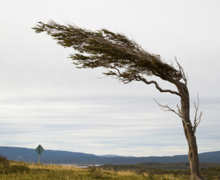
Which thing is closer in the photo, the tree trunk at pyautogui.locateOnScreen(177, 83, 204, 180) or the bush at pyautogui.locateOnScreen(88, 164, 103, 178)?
the tree trunk at pyautogui.locateOnScreen(177, 83, 204, 180)

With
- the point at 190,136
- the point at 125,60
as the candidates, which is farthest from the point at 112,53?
the point at 190,136

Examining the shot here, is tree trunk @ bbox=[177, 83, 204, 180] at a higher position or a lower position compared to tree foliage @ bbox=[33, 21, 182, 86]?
lower

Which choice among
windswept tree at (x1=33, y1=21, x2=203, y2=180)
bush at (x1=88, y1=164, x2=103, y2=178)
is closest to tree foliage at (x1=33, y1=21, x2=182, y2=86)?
windswept tree at (x1=33, y1=21, x2=203, y2=180)

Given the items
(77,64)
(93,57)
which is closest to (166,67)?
(93,57)

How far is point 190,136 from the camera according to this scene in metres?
16.1

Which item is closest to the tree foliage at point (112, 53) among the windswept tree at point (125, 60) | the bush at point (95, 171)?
the windswept tree at point (125, 60)

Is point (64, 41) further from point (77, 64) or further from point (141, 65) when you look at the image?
point (141, 65)

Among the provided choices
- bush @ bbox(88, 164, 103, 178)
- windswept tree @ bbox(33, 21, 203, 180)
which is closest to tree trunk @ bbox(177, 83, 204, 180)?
windswept tree @ bbox(33, 21, 203, 180)

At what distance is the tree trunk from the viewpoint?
16031mm

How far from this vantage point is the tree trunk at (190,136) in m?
16.0

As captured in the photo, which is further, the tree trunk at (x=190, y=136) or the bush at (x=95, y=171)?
the bush at (x=95, y=171)

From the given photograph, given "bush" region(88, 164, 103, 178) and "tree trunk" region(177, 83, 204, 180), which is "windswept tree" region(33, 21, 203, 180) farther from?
"bush" region(88, 164, 103, 178)

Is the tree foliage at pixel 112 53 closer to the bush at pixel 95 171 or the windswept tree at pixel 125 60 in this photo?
the windswept tree at pixel 125 60

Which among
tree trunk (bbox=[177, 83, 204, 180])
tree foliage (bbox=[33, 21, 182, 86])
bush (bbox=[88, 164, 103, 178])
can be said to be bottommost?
bush (bbox=[88, 164, 103, 178])
